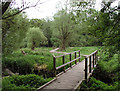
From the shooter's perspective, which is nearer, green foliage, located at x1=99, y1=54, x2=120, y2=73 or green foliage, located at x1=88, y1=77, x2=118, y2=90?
green foliage, located at x1=99, y1=54, x2=120, y2=73

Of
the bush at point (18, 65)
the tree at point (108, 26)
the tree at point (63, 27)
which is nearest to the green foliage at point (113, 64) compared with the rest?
the tree at point (108, 26)

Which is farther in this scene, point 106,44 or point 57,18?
point 57,18

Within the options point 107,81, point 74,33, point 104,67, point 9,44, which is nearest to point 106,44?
point 107,81

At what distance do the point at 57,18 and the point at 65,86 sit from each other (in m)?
13.4

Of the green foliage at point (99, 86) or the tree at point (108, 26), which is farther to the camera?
the green foliage at point (99, 86)

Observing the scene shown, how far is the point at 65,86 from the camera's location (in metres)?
3.95

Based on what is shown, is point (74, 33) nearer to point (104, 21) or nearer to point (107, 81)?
point (107, 81)

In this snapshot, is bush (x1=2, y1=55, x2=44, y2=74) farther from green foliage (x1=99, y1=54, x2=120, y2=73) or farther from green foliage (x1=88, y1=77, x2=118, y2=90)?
green foliage (x1=99, y1=54, x2=120, y2=73)

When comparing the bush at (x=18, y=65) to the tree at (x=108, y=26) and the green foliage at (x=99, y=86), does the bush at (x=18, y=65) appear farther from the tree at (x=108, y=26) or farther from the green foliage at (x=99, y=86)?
the tree at (x=108, y=26)

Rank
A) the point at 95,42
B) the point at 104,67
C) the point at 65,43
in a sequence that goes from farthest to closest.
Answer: the point at 65,43
the point at 104,67
the point at 95,42

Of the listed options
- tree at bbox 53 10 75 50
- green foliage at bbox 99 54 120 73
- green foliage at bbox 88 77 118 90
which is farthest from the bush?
tree at bbox 53 10 75 50

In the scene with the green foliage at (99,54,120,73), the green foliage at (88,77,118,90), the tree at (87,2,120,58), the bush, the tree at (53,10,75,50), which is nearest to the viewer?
the tree at (87,2,120,58)

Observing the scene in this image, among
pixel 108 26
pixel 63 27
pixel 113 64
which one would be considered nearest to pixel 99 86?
pixel 113 64

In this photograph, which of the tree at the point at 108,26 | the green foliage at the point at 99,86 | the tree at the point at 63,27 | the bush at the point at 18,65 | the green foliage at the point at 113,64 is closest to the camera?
the tree at the point at 108,26
